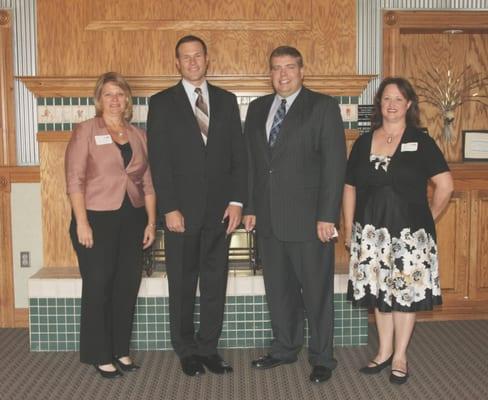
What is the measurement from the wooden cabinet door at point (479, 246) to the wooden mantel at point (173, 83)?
1175 millimetres

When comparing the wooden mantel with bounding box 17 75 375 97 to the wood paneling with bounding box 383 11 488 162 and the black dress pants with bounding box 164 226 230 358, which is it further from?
the black dress pants with bounding box 164 226 230 358

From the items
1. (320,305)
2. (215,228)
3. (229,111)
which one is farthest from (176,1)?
(320,305)

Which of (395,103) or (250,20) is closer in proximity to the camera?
(395,103)

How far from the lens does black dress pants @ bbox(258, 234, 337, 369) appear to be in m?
3.28

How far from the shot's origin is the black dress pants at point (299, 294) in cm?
328

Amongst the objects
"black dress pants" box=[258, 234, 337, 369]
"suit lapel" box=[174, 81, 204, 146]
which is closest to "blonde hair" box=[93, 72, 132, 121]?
"suit lapel" box=[174, 81, 204, 146]

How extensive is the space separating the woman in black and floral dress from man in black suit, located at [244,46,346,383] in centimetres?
16

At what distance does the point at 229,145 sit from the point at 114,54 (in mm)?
1234

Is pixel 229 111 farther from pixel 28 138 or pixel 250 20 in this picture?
pixel 28 138

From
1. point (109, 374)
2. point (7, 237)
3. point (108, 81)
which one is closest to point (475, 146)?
point (108, 81)

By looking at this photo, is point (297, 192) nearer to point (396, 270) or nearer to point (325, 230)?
point (325, 230)

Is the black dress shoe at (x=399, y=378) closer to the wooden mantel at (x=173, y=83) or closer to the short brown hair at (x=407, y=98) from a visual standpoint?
the short brown hair at (x=407, y=98)

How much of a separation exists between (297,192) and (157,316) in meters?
1.23

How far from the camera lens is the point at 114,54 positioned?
13.3 ft
